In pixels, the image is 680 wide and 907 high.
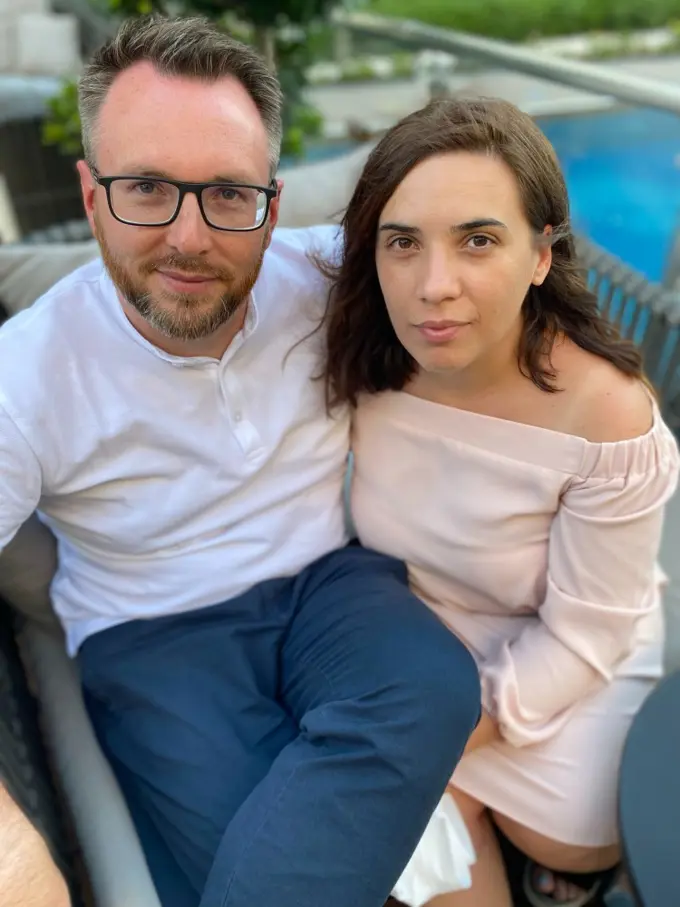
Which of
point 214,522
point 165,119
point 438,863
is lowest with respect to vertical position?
point 438,863

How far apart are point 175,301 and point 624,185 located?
579cm

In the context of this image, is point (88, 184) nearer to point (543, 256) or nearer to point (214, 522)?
point (214, 522)

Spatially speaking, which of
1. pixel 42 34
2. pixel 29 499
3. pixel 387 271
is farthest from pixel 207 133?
pixel 42 34

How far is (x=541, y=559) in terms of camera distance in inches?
49.2

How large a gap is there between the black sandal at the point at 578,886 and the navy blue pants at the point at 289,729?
1.69ft

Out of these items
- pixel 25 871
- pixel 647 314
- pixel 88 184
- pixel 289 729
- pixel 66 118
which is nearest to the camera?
pixel 25 871

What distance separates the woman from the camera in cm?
97

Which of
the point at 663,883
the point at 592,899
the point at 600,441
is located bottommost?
the point at 592,899

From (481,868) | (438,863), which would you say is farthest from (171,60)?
(481,868)

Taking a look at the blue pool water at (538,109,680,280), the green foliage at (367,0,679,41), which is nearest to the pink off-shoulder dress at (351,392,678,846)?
the blue pool water at (538,109,680,280)

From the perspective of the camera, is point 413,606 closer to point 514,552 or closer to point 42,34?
point 514,552

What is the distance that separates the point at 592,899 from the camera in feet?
4.50

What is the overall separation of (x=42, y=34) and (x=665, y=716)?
481cm

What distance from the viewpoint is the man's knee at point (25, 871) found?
0.73 m
